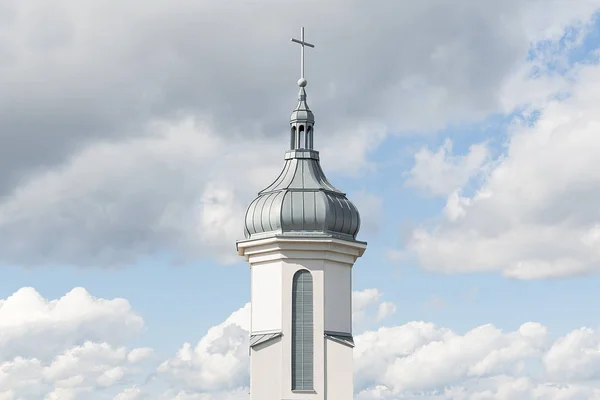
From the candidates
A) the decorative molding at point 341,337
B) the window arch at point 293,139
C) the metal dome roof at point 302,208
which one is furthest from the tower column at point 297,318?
the window arch at point 293,139

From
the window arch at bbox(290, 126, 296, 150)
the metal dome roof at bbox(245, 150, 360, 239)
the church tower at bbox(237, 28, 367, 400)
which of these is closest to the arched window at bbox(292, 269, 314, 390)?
the church tower at bbox(237, 28, 367, 400)

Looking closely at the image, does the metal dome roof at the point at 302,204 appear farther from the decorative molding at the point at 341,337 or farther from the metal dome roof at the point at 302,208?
the decorative molding at the point at 341,337

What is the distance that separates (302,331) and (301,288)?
1.71 metres

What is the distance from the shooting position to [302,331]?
6694cm

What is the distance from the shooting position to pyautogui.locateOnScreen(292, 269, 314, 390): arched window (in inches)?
2616

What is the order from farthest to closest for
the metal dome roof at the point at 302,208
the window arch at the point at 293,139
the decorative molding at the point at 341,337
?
the window arch at the point at 293,139, the metal dome roof at the point at 302,208, the decorative molding at the point at 341,337

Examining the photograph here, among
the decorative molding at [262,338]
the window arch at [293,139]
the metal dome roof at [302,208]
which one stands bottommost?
the decorative molding at [262,338]

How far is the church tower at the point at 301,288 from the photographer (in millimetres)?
66438

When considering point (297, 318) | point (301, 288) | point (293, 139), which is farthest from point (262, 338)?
point (293, 139)

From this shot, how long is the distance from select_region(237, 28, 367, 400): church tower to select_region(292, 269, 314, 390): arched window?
0.13 ft

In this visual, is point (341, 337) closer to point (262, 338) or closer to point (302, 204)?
point (262, 338)

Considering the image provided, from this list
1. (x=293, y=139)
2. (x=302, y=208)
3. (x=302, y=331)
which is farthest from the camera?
(x=293, y=139)

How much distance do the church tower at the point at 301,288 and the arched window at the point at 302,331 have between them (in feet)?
0.13

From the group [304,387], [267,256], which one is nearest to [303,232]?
[267,256]
